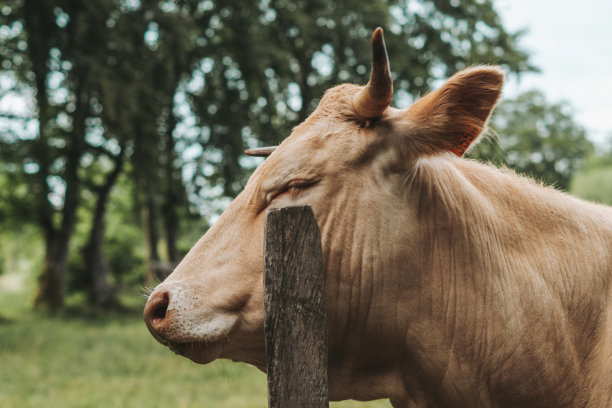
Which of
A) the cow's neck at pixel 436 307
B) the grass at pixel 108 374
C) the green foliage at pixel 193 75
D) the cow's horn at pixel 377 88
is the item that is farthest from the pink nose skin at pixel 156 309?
the green foliage at pixel 193 75

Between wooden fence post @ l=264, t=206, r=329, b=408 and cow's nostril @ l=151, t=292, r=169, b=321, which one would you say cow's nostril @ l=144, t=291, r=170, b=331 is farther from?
wooden fence post @ l=264, t=206, r=329, b=408

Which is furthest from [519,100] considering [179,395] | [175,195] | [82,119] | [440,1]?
[179,395]

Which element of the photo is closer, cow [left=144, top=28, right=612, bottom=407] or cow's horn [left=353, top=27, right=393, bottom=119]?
cow's horn [left=353, top=27, right=393, bottom=119]

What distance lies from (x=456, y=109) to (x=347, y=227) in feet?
2.08

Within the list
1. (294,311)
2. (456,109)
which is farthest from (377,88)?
(294,311)

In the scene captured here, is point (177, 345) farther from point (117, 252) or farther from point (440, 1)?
point (117, 252)

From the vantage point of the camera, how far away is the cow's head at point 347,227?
7.00ft

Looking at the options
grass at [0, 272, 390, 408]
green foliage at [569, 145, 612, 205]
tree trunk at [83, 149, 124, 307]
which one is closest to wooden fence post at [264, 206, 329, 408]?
grass at [0, 272, 390, 408]

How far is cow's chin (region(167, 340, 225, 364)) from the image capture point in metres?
2.16

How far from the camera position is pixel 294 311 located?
182 cm

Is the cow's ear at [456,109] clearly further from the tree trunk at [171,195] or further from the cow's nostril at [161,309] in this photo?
the tree trunk at [171,195]

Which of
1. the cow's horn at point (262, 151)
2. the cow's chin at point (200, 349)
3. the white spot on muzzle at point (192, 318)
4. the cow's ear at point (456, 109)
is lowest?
the cow's chin at point (200, 349)

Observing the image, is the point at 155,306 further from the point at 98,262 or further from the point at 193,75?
the point at 98,262

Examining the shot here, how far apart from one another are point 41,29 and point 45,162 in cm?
574
